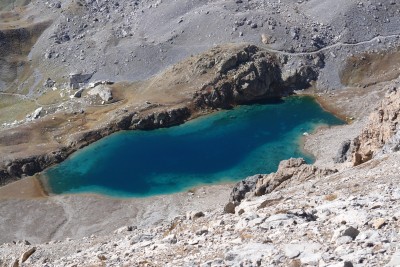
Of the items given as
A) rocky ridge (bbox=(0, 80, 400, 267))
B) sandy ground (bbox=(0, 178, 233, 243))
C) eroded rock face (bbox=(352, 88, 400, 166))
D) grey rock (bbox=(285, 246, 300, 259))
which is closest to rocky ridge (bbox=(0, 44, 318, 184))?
sandy ground (bbox=(0, 178, 233, 243))

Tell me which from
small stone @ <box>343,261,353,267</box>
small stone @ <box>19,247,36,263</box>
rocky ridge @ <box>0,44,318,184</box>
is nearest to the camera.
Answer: small stone @ <box>343,261,353,267</box>

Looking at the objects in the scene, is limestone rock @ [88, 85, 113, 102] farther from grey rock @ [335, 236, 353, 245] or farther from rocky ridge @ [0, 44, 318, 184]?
grey rock @ [335, 236, 353, 245]

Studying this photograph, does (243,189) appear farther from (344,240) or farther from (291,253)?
(344,240)

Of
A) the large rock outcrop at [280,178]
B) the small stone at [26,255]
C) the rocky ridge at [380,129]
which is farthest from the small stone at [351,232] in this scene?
the small stone at [26,255]

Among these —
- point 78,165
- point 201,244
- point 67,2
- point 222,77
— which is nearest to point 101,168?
point 78,165

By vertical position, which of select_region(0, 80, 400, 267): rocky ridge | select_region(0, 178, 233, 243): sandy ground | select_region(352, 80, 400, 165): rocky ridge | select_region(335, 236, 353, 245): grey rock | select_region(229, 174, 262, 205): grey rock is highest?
select_region(335, 236, 353, 245): grey rock

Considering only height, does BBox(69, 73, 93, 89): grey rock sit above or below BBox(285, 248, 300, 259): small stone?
below

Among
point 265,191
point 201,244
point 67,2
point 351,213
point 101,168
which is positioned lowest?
point 101,168

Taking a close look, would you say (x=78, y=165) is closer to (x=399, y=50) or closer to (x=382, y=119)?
(x=382, y=119)
